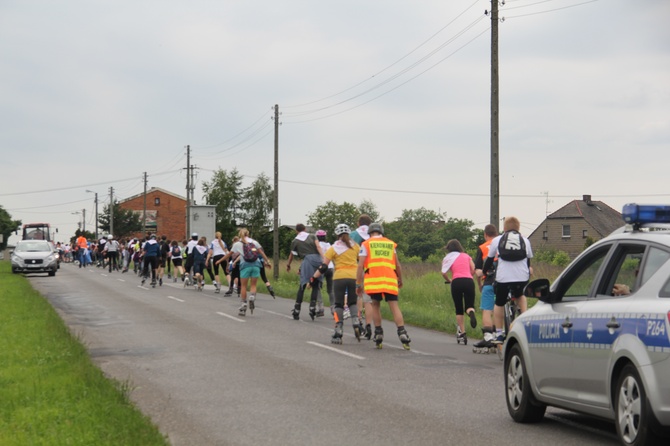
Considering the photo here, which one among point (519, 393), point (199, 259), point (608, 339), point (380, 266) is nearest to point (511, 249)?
point (380, 266)

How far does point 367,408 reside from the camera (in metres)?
9.97

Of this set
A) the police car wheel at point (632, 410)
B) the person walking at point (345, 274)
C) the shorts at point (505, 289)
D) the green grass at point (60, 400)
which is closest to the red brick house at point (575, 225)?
the person walking at point (345, 274)

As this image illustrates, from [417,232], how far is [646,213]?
16638 centimetres

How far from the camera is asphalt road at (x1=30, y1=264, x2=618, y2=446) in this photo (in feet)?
28.2

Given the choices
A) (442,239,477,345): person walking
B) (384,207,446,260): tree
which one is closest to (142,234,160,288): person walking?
(442,239,477,345): person walking

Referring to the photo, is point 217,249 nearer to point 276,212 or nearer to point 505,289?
point 276,212

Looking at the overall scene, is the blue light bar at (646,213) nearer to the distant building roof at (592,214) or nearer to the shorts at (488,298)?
the shorts at (488,298)

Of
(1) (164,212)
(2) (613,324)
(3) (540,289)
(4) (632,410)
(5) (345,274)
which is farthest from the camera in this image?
(1) (164,212)

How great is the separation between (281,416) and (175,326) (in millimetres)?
10374

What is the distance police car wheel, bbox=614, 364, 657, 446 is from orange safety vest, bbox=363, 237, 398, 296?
8.33 metres

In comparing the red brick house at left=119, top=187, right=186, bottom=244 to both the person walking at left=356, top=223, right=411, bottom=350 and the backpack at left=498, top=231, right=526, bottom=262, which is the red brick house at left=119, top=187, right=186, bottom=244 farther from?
the backpack at left=498, top=231, right=526, bottom=262

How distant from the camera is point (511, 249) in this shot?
46.6 ft

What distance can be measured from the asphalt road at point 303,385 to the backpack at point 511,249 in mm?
1400

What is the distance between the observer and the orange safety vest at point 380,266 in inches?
614
